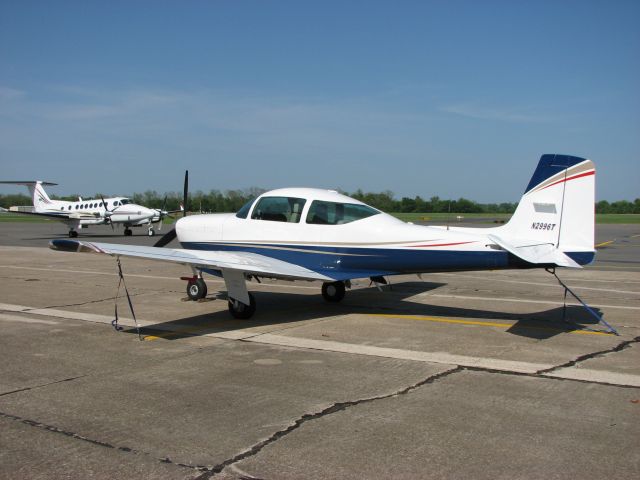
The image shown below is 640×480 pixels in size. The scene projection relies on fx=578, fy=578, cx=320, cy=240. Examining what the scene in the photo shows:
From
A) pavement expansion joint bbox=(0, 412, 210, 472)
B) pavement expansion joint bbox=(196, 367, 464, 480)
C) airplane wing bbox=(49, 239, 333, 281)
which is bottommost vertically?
pavement expansion joint bbox=(0, 412, 210, 472)

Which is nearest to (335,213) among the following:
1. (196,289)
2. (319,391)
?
(196,289)

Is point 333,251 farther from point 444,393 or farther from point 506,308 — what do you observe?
point 444,393

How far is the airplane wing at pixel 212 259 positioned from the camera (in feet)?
25.1

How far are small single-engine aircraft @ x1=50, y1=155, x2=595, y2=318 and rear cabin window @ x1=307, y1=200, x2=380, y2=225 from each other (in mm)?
17

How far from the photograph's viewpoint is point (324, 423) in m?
4.78

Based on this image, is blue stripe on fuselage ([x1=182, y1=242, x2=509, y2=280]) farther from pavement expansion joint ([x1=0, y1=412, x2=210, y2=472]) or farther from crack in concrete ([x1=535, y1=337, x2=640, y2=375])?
pavement expansion joint ([x1=0, y1=412, x2=210, y2=472])

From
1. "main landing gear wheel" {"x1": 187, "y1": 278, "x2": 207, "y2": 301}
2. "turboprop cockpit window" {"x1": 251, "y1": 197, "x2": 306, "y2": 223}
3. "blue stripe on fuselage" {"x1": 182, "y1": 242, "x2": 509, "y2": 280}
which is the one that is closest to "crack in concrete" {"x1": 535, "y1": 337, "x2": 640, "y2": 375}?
"blue stripe on fuselage" {"x1": 182, "y1": 242, "x2": 509, "y2": 280}

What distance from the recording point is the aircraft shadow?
867cm

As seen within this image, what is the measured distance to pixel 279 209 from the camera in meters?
A: 10.3

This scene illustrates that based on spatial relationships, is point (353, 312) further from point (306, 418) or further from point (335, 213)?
point (306, 418)

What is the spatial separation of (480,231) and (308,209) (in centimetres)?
291

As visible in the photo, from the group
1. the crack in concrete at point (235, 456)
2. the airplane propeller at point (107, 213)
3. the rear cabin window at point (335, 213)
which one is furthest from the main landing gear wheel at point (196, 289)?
the airplane propeller at point (107, 213)

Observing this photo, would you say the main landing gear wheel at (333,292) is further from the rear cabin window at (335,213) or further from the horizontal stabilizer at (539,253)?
the horizontal stabilizer at (539,253)

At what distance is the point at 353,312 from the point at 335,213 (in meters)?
1.83
